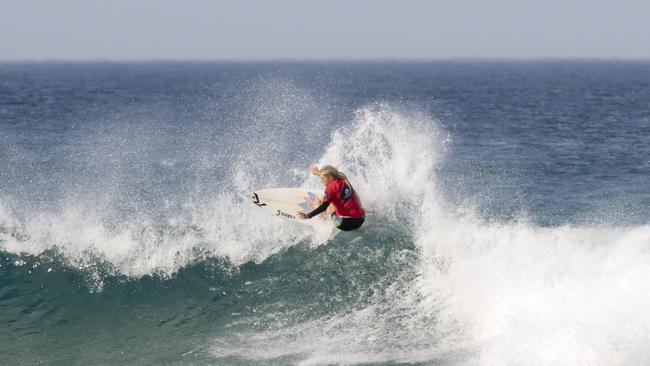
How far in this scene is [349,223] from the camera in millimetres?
13594

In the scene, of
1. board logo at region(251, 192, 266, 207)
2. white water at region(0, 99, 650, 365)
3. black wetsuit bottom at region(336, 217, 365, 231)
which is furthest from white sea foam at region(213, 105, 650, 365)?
board logo at region(251, 192, 266, 207)

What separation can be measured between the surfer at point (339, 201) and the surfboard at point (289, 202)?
0.94 metres

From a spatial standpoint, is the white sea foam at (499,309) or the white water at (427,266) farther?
the white water at (427,266)

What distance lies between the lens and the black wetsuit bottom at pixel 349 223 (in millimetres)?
13539

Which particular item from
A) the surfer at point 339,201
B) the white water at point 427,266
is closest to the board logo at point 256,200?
the white water at point 427,266

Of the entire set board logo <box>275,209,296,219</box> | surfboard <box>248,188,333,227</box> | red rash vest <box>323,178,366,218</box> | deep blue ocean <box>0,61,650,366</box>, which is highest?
red rash vest <box>323,178,366,218</box>

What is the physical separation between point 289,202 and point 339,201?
6.13 ft

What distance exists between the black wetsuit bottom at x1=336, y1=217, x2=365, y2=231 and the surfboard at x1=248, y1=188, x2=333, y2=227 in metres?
0.86

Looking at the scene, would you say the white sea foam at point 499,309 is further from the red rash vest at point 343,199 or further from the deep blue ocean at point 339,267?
the red rash vest at point 343,199

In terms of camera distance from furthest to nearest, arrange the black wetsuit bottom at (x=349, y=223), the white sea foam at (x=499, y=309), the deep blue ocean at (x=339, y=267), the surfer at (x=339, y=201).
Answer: the black wetsuit bottom at (x=349, y=223)
the surfer at (x=339, y=201)
the deep blue ocean at (x=339, y=267)
the white sea foam at (x=499, y=309)

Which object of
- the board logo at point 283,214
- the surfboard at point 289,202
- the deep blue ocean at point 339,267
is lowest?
the deep blue ocean at point 339,267

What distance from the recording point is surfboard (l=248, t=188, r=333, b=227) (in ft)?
48.1

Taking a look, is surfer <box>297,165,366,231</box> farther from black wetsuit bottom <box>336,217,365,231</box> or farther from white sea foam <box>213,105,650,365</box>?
white sea foam <box>213,105,650,365</box>

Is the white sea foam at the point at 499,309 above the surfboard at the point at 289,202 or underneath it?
underneath
